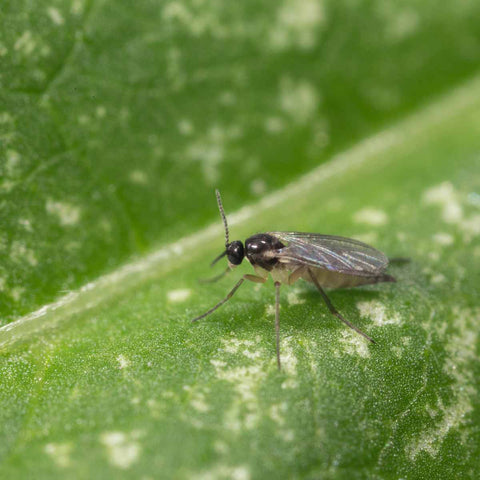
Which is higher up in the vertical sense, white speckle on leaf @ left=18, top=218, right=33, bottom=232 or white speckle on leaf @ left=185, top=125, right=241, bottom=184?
white speckle on leaf @ left=18, top=218, right=33, bottom=232

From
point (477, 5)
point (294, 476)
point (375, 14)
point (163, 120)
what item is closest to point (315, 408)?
point (294, 476)

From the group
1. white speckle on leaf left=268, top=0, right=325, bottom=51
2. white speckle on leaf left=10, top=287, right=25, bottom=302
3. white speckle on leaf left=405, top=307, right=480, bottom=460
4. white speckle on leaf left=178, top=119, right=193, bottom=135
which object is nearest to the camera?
white speckle on leaf left=405, top=307, right=480, bottom=460

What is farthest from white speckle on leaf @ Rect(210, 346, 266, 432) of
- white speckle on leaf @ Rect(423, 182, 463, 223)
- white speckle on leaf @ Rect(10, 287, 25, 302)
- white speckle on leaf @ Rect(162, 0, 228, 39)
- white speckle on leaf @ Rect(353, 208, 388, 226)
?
white speckle on leaf @ Rect(162, 0, 228, 39)

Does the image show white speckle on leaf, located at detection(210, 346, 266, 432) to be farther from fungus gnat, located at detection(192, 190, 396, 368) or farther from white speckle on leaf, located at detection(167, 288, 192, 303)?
fungus gnat, located at detection(192, 190, 396, 368)

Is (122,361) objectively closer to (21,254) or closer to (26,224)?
(21,254)

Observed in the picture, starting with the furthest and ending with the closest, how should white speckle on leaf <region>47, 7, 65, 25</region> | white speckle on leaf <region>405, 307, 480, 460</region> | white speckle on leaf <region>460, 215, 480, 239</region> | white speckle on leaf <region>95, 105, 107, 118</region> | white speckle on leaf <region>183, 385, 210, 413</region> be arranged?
white speckle on leaf <region>460, 215, 480, 239</region> → white speckle on leaf <region>95, 105, 107, 118</region> → white speckle on leaf <region>47, 7, 65, 25</region> → white speckle on leaf <region>405, 307, 480, 460</region> → white speckle on leaf <region>183, 385, 210, 413</region>

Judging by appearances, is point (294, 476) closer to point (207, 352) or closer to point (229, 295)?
point (207, 352)
